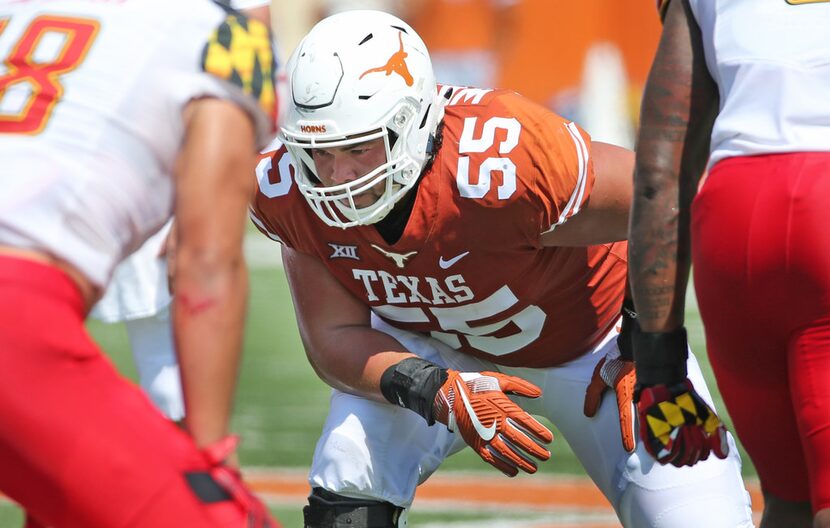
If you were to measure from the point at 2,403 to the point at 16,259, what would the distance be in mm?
241

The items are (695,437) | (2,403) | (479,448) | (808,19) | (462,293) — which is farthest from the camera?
(462,293)

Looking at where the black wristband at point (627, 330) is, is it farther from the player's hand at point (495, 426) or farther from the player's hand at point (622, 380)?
the player's hand at point (495, 426)

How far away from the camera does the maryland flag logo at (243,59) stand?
7.70ft

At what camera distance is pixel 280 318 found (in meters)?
10.4

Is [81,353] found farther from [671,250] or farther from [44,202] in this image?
[671,250]

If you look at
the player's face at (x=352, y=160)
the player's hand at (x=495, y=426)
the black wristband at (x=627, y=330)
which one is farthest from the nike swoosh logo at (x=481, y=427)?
the player's face at (x=352, y=160)

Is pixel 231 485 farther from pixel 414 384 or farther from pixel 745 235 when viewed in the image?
pixel 414 384

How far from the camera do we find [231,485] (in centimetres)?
221

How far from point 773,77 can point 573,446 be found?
167 centimetres

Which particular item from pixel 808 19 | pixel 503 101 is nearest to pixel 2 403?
pixel 808 19

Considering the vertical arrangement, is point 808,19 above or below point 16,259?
above

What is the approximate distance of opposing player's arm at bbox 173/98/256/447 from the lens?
229cm

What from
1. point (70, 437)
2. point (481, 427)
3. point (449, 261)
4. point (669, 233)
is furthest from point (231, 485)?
point (449, 261)

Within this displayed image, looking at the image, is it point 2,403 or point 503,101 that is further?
point 503,101
